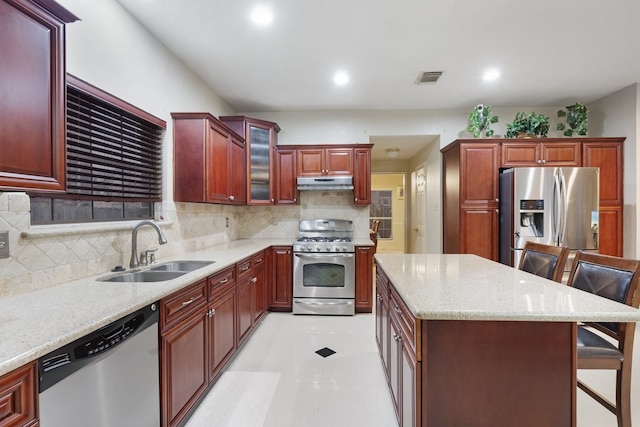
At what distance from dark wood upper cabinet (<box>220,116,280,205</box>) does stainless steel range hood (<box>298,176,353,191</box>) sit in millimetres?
445

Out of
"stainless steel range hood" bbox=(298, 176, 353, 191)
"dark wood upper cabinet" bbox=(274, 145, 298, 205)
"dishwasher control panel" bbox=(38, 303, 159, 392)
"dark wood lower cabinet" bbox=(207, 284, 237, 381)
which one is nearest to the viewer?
"dishwasher control panel" bbox=(38, 303, 159, 392)

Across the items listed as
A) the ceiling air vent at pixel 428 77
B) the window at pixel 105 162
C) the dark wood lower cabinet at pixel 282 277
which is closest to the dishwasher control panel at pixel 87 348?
the window at pixel 105 162

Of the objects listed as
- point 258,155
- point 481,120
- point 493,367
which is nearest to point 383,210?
point 481,120

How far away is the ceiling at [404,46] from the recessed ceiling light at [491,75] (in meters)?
0.07

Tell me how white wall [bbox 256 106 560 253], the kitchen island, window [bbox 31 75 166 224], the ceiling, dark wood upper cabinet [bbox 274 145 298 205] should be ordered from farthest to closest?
white wall [bbox 256 106 560 253]
dark wood upper cabinet [bbox 274 145 298 205]
the ceiling
window [bbox 31 75 166 224]
the kitchen island

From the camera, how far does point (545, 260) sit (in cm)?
215

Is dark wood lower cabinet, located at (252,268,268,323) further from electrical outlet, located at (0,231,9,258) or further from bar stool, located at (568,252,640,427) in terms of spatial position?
bar stool, located at (568,252,640,427)

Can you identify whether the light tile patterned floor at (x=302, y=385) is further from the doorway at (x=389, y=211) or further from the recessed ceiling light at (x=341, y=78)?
the doorway at (x=389, y=211)

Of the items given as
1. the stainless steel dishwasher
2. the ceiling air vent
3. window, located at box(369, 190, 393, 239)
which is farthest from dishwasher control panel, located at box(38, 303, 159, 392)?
window, located at box(369, 190, 393, 239)

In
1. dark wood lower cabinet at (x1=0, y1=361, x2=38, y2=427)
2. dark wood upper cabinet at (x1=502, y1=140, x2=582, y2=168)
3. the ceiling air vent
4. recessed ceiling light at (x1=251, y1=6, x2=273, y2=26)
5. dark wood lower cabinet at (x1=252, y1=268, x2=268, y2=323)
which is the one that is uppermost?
recessed ceiling light at (x1=251, y1=6, x2=273, y2=26)

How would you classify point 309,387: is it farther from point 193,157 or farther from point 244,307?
point 193,157

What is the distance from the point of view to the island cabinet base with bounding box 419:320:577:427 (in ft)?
4.14

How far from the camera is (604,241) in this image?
144 inches

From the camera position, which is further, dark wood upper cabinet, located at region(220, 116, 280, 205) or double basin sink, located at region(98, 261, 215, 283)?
dark wood upper cabinet, located at region(220, 116, 280, 205)
